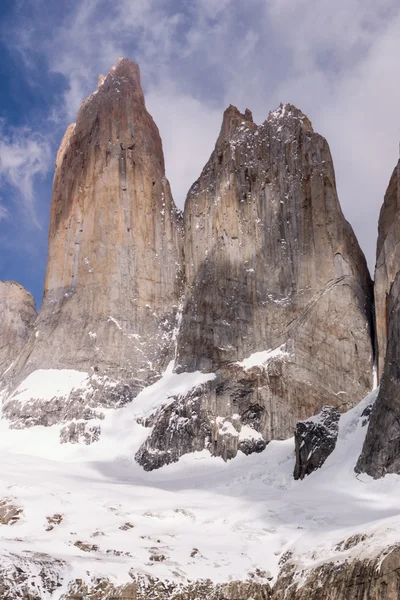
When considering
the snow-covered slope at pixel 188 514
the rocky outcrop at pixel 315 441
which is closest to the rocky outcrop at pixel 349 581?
the snow-covered slope at pixel 188 514

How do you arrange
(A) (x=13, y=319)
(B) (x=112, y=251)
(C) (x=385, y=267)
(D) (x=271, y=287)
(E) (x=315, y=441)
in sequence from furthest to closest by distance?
(A) (x=13, y=319)
(B) (x=112, y=251)
(D) (x=271, y=287)
(C) (x=385, y=267)
(E) (x=315, y=441)

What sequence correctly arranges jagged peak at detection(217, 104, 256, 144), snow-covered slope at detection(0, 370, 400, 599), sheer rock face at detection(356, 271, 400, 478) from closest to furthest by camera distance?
snow-covered slope at detection(0, 370, 400, 599), sheer rock face at detection(356, 271, 400, 478), jagged peak at detection(217, 104, 256, 144)

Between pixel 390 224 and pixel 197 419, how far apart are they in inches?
931

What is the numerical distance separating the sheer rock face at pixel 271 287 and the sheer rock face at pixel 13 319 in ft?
71.1

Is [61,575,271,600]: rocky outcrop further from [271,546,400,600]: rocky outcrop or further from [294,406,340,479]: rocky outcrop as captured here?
[294,406,340,479]: rocky outcrop

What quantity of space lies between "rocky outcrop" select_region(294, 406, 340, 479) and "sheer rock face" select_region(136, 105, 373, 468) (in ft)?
30.5

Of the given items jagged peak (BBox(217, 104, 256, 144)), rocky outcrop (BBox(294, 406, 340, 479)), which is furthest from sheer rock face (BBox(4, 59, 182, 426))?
rocky outcrop (BBox(294, 406, 340, 479))

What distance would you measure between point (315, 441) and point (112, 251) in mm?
35312

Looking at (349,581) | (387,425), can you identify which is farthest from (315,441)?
(349,581)

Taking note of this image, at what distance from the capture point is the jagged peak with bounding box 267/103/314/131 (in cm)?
8019

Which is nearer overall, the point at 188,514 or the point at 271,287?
the point at 188,514

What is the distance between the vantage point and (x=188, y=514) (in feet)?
143

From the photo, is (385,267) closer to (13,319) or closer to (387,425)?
(387,425)

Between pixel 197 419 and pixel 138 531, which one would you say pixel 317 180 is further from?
pixel 138 531
